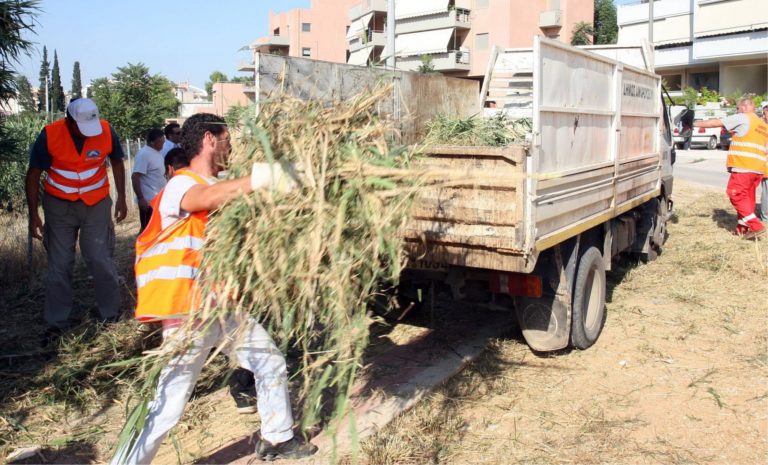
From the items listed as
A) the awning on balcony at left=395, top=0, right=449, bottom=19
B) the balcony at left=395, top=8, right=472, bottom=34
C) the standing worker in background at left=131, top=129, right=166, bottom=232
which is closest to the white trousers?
the standing worker in background at left=131, top=129, right=166, bottom=232

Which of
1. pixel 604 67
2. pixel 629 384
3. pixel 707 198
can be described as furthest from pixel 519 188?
pixel 707 198

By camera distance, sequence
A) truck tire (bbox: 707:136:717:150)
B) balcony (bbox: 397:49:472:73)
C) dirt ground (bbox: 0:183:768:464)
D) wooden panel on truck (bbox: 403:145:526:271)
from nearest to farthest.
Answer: dirt ground (bbox: 0:183:768:464)
wooden panel on truck (bbox: 403:145:526:271)
truck tire (bbox: 707:136:717:150)
balcony (bbox: 397:49:472:73)

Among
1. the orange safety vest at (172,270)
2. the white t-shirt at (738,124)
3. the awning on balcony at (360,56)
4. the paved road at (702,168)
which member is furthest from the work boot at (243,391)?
the paved road at (702,168)

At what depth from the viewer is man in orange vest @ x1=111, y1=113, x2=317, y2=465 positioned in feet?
10.3

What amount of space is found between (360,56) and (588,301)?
2.67 metres

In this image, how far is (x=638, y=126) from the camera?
712cm

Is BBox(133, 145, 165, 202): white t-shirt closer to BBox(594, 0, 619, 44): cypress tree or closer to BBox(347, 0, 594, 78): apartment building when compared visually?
BBox(347, 0, 594, 78): apartment building

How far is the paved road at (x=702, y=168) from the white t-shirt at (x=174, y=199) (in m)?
14.2

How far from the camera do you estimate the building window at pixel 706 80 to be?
4551cm

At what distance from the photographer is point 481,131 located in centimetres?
555

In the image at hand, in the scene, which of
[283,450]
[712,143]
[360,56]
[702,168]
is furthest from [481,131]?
[712,143]

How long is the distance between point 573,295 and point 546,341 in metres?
0.41

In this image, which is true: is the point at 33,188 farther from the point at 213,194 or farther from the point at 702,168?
the point at 702,168

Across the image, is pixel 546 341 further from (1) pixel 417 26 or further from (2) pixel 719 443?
(1) pixel 417 26
